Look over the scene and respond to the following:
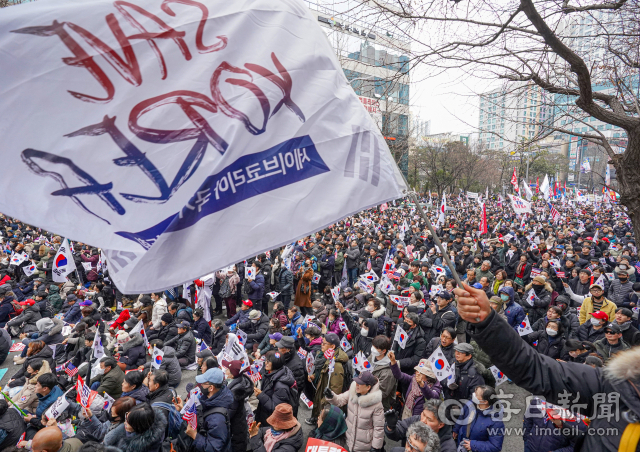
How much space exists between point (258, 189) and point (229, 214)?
0.74 ft

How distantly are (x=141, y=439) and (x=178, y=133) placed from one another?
3040 mm

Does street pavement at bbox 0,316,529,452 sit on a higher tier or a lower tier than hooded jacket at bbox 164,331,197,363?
lower

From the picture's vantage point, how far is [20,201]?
1.85 m

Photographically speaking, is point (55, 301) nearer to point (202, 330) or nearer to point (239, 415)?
point (202, 330)

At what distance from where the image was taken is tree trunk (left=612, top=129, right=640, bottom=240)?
13.5 feet

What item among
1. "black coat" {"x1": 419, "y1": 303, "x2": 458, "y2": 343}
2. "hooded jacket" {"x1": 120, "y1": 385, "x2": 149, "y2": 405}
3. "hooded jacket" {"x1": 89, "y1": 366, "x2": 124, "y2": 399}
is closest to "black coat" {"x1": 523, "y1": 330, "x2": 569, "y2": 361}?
"black coat" {"x1": 419, "y1": 303, "x2": 458, "y2": 343}

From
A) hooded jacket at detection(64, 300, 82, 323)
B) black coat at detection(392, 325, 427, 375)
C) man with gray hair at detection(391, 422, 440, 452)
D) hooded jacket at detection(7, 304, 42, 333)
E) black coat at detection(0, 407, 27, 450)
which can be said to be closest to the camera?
man with gray hair at detection(391, 422, 440, 452)

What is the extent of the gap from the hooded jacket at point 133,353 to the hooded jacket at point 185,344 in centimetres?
95

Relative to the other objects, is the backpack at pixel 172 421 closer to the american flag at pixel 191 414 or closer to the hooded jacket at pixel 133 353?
the american flag at pixel 191 414

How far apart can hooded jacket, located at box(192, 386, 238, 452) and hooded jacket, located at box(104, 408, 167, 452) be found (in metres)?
0.50

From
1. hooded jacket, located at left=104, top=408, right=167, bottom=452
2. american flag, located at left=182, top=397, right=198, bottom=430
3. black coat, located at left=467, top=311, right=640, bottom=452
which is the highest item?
black coat, located at left=467, top=311, right=640, bottom=452

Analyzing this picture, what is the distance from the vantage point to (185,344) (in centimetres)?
730

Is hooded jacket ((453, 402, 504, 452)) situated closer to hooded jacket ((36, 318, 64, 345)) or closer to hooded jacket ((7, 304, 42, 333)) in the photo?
hooded jacket ((36, 318, 64, 345))

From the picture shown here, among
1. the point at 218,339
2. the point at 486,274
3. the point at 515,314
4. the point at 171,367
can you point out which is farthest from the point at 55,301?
the point at 486,274
